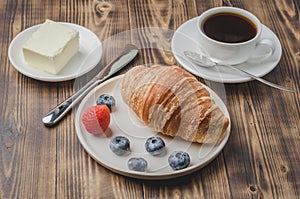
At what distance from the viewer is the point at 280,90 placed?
4.47 ft

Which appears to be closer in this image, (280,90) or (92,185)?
(92,185)

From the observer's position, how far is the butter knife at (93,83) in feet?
4.08

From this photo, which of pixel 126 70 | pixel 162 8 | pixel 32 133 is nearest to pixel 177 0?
pixel 162 8

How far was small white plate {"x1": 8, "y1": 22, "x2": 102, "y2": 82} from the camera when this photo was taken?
1.33 m

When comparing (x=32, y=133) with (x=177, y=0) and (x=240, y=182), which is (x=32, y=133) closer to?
(x=240, y=182)

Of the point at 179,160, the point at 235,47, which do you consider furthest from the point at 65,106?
the point at 235,47

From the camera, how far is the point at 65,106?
1269mm

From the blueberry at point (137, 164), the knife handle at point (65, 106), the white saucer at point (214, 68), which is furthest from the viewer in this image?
the white saucer at point (214, 68)

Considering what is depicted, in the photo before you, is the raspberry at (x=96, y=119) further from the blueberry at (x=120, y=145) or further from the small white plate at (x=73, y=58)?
the small white plate at (x=73, y=58)

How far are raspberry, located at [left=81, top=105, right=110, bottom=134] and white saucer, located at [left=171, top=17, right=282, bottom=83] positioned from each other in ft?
0.89

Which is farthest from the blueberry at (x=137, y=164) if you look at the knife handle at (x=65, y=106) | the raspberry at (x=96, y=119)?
the knife handle at (x=65, y=106)

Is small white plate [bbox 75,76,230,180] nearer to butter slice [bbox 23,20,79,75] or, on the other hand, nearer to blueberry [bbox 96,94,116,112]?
blueberry [bbox 96,94,116,112]

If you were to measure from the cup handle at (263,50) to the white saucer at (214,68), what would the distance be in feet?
0.04

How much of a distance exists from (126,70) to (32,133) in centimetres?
31
